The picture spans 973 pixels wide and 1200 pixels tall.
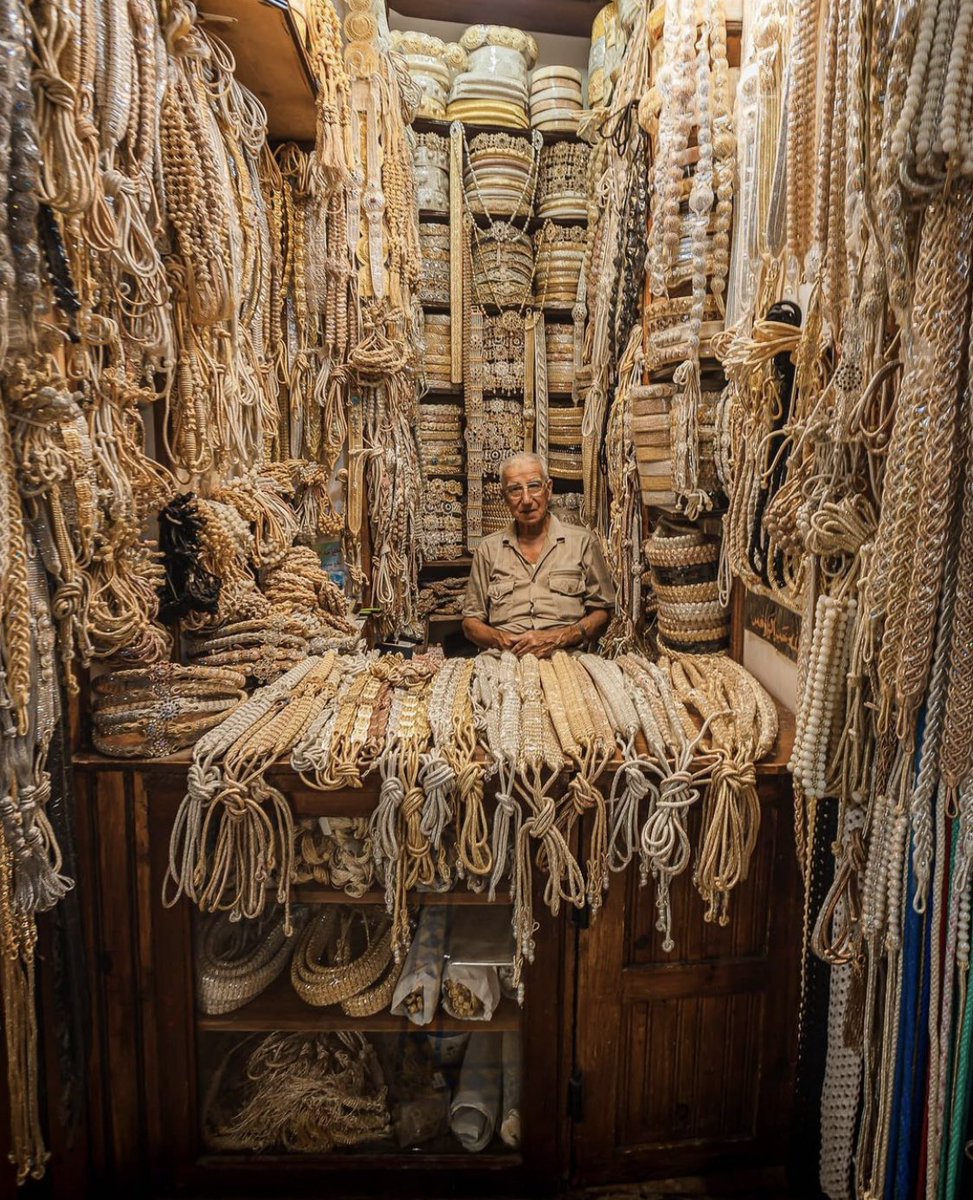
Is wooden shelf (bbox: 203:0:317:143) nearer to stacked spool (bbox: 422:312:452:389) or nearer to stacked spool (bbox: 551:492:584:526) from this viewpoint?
stacked spool (bbox: 422:312:452:389)

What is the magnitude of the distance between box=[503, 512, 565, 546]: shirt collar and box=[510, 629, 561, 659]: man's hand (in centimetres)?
37

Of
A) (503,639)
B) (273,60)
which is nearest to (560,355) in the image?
(503,639)

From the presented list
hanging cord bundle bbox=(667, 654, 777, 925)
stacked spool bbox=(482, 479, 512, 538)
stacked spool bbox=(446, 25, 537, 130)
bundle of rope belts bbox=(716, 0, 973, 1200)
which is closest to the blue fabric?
bundle of rope belts bbox=(716, 0, 973, 1200)

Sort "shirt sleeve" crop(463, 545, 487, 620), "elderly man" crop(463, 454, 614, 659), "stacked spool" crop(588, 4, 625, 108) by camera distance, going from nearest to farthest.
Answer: "elderly man" crop(463, 454, 614, 659) < "shirt sleeve" crop(463, 545, 487, 620) < "stacked spool" crop(588, 4, 625, 108)

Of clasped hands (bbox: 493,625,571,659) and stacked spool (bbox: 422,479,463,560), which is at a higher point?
stacked spool (bbox: 422,479,463,560)

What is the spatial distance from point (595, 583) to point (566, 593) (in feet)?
0.45

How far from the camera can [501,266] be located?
3.43 metres

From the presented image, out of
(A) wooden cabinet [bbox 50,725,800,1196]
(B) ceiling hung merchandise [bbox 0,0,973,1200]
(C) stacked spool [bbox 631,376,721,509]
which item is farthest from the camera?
(C) stacked spool [bbox 631,376,721,509]

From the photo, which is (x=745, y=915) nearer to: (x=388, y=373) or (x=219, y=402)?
(x=219, y=402)

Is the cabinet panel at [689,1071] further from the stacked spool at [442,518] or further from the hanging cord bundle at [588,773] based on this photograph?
the stacked spool at [442,518]

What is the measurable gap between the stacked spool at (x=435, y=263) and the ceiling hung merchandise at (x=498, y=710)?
116 centimetres

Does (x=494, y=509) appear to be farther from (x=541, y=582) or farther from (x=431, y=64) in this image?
(x=431, y=64)

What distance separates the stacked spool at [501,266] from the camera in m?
3.42

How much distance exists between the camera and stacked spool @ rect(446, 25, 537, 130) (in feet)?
10.6
